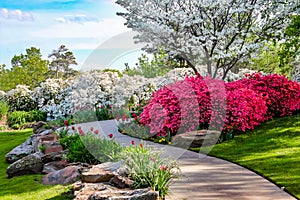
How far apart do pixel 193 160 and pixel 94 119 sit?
23.1 ft

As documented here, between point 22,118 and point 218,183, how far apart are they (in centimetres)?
1213

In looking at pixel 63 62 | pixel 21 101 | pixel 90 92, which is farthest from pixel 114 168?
pixel 63 62

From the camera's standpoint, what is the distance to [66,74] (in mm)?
35875

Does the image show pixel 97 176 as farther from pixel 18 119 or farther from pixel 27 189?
pixel 18 119

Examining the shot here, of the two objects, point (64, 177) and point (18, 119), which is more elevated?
point (18, 119)

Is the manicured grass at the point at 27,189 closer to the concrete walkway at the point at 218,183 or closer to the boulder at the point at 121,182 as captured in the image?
the boulder at the point at 121,182

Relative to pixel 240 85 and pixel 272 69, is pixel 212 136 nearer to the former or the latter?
pixel 240 85

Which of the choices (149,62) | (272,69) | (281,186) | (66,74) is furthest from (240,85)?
(66,74)

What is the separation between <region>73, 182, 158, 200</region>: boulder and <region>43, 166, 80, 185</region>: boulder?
0.94 meters

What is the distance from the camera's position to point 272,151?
7652mm

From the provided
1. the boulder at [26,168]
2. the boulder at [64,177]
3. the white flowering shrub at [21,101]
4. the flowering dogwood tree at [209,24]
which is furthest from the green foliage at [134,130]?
the white flowering shrub at [21,101]

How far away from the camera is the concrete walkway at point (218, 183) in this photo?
4.91 metres

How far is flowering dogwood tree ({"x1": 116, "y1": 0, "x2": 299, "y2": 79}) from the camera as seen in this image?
12.8 m

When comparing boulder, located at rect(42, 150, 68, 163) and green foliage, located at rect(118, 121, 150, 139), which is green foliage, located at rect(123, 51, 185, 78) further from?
boulder, located at rect(42, 150, 68, 163)
